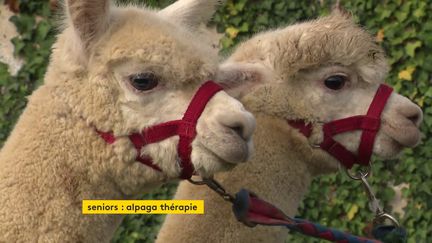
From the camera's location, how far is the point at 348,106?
12.9 ft

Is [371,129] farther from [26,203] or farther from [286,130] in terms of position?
[26,203]

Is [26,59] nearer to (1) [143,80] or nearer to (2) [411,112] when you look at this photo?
(2) [411,112]

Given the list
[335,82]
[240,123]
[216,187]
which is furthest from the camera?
[335,82]

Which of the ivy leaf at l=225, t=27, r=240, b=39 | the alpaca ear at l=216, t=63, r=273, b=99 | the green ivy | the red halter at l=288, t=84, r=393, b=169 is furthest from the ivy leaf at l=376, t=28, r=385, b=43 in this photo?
the alpaca ear at l=216, t=63, r=273, b=99

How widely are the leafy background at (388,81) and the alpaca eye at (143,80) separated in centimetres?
369

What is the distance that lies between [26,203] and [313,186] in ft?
14.3

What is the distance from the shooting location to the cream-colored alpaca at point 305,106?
3873 millimetres

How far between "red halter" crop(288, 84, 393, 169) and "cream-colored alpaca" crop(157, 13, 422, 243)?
0.03 m

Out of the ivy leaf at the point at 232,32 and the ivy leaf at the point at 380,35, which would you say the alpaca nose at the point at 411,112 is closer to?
the ivy leaf at the point at 380,35

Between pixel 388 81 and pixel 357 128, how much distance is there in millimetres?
3053

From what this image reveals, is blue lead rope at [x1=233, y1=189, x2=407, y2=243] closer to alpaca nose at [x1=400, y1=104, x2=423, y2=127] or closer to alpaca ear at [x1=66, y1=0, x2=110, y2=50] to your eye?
alpaca nose at [x1=400, y1=104, x2=423, y2=127]
